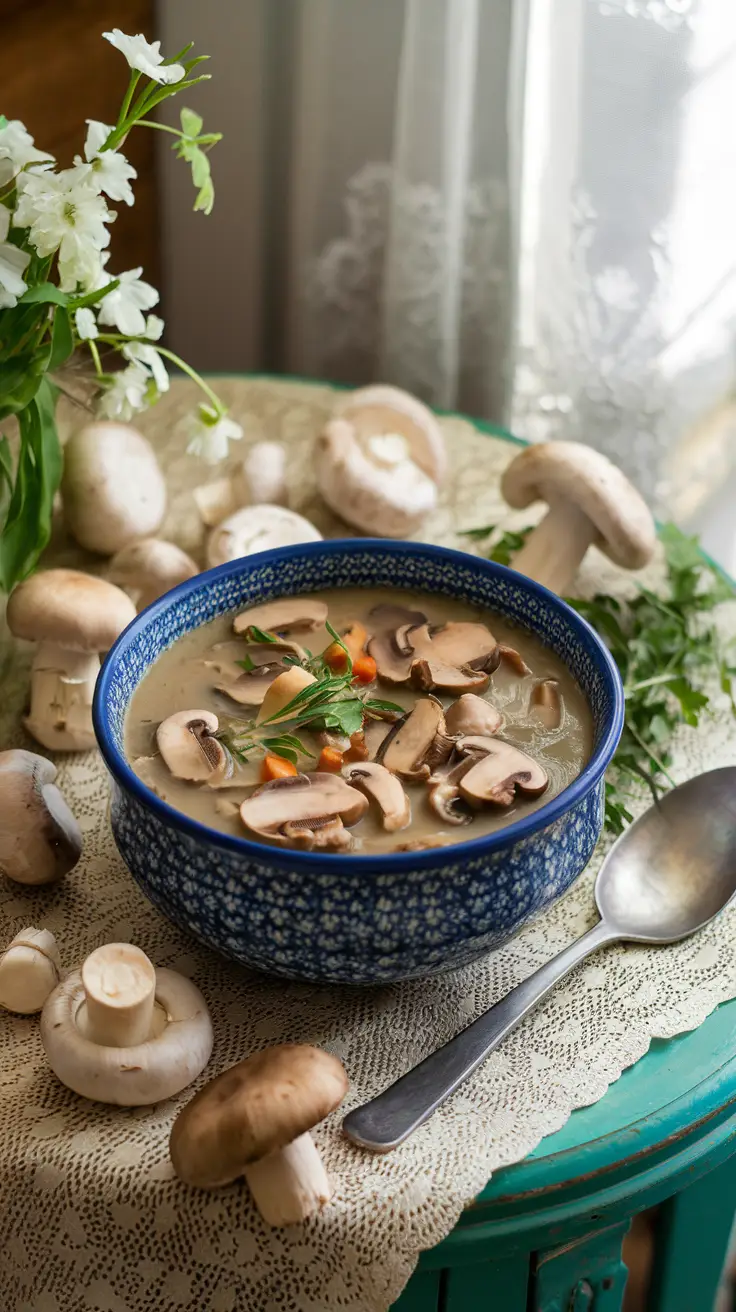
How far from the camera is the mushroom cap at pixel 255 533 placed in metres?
1.36

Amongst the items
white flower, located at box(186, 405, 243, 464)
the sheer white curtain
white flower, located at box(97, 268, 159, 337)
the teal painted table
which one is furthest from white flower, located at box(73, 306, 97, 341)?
the sheer white curtain

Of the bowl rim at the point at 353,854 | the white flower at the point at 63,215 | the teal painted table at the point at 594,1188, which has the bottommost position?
the teal painted table at the point at 594,1188

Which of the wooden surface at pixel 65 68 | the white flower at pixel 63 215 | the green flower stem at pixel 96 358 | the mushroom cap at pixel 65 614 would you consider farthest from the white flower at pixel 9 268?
the wooden surface at pixel 65 68

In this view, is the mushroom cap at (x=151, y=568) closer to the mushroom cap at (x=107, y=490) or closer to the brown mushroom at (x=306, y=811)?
the mushroom cap at (x=107, y=490)

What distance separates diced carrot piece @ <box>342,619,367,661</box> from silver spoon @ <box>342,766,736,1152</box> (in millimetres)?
271

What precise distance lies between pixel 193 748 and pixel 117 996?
0.66 feet

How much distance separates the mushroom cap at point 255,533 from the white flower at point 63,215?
1.20ft

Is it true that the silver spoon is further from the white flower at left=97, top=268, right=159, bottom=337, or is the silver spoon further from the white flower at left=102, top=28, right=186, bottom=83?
the white flower at left=102, top=28, right=186, bottom=83

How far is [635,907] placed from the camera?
1060 mm

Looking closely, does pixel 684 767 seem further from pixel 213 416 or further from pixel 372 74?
pixel 372 74

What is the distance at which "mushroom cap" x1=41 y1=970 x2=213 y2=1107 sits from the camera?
87 centimetres

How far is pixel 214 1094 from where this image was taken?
32.6 inches

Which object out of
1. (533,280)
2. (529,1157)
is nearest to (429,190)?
(533,280)

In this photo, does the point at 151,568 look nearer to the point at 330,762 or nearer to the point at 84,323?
the point at 84,323
